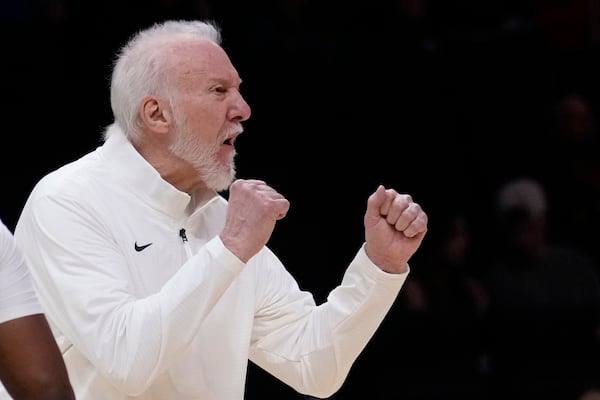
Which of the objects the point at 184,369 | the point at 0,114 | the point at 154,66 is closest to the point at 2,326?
the point at 184,369

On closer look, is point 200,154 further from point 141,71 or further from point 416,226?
point 416,226

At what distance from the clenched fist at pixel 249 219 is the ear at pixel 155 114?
15.7 inches

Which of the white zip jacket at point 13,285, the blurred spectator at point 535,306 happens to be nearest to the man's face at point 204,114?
the white zip jacket at point 13,285

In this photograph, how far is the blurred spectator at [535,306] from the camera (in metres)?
6.58

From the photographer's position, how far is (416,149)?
267 inches

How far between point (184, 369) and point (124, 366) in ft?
1.12

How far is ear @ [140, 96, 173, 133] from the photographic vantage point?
3.75 meters

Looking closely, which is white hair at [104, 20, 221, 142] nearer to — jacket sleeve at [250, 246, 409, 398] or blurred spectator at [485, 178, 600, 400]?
jacket sleeve at [250, 246, 409, 398]

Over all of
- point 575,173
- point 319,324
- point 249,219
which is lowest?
point 575,173

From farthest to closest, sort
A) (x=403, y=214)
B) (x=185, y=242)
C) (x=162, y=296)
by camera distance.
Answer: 1. (x=185, y=242)
2. (x=403, y=214)
3. (x=162, y=296)

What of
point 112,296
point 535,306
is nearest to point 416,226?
point 112,296

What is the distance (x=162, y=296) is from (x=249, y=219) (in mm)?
299

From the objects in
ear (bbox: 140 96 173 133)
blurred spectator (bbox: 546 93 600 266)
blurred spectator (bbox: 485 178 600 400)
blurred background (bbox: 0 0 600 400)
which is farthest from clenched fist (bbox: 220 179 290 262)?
blurred spectator (bbox: 546 93 600 266)

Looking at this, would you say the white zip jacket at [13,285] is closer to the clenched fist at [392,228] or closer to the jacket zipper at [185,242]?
the jacket zipper at [185,242]
